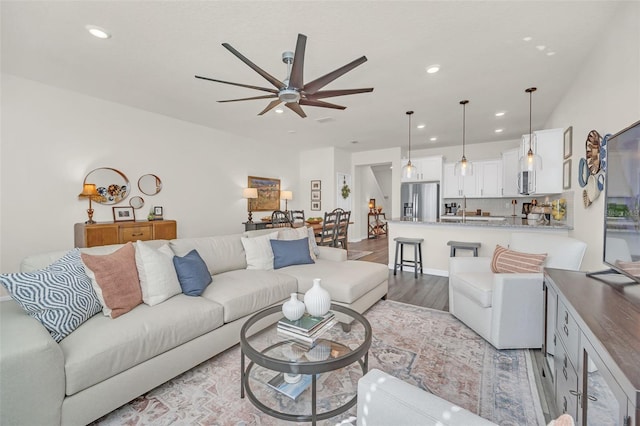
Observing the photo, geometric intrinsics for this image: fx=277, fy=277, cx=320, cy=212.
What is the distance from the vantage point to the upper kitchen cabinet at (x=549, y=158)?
3.69 m

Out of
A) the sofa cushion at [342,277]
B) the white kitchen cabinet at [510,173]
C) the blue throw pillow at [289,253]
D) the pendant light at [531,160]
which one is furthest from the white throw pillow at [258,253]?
the white kitchen cabinet at [510,173]

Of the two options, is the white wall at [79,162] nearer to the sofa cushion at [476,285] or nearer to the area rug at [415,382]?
the area rug at [415,382]

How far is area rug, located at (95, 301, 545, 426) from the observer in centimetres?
156

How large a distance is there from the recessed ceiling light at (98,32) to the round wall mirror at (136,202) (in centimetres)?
259

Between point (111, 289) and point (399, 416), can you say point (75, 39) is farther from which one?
point (399, 416)

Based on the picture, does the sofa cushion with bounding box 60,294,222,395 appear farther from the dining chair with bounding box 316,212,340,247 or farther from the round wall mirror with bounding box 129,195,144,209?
the dining chair with bounding box 316,212,340,247

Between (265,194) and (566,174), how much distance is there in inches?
218

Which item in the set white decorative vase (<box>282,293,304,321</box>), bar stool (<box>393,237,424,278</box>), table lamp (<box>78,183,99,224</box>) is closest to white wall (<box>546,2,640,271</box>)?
bar stool (<box>393,237,424,278</box>)

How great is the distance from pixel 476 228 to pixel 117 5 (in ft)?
15.6

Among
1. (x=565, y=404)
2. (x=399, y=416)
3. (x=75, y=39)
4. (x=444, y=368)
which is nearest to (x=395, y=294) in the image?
(x=444, y=368)

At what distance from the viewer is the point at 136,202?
4477 mm

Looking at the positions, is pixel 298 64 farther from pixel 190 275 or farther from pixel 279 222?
pixel 279 222

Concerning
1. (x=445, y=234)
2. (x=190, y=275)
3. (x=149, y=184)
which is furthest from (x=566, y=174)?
(x=149, y=184)

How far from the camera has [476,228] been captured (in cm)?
414
